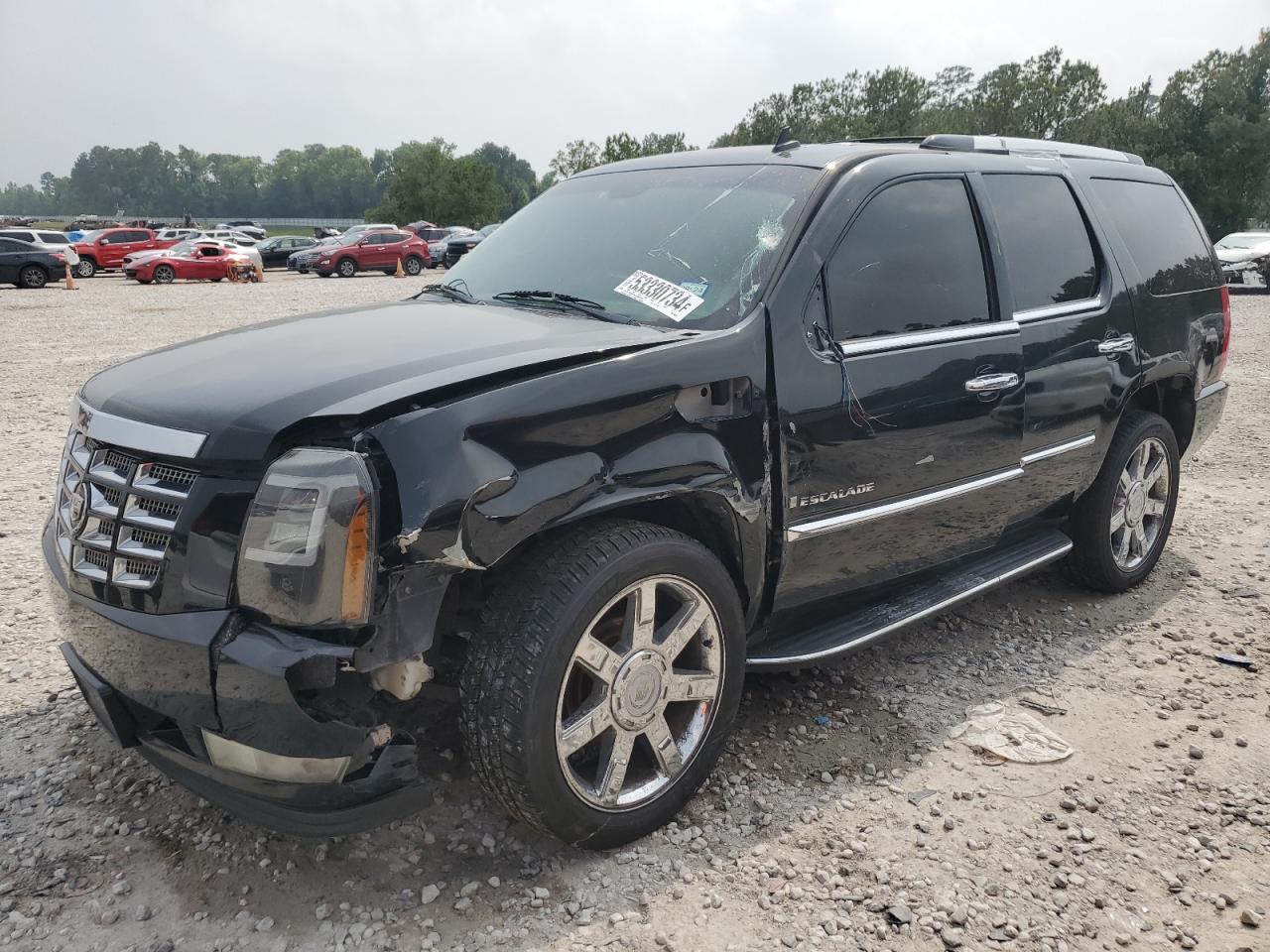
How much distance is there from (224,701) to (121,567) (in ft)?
1.50

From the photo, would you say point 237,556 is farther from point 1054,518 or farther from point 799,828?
point 1054,518

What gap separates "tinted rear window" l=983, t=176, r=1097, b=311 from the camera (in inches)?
147

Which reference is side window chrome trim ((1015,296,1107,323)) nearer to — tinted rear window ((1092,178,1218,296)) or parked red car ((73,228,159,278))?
tinted rear window ((1092,178,1218,296))

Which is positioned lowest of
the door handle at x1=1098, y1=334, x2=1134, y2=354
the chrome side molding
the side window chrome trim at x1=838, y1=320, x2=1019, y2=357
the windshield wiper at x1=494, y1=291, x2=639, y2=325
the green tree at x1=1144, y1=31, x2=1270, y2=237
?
the door handle at x1=1098, y1=334, x2=1134, y2=354

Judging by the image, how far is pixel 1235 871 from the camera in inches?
104

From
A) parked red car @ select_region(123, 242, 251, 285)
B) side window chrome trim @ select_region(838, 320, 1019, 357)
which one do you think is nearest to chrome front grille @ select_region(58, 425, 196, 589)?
side window chrome trim @ select_region(838, 320, 1019, 357)

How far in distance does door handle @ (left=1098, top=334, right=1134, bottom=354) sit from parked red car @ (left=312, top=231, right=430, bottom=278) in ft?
97.8

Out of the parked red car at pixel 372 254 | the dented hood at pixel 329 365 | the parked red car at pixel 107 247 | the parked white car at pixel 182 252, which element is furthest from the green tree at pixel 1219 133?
the dented hood at pixel 329 365

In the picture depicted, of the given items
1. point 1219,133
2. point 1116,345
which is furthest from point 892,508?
point 1219,133

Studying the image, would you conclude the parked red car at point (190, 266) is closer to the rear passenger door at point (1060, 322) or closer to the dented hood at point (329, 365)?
the dented hood at point (329, 365)

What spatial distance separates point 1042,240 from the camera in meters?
3.91

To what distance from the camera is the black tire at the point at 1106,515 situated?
4316mm

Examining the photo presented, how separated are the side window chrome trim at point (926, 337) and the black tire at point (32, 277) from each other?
27297 mm

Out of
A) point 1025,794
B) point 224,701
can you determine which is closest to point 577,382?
point 224,701
